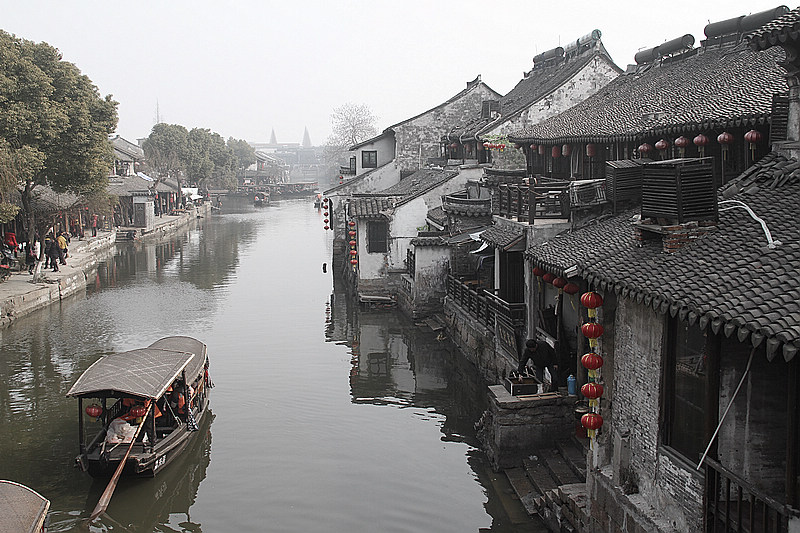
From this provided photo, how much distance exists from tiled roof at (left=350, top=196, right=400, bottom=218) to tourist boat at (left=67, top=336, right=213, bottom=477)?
43.6 feet

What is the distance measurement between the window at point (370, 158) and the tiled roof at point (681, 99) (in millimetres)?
21160

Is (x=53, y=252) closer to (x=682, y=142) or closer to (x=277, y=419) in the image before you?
(x=277, y=419)

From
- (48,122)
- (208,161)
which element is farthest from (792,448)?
(208,161)

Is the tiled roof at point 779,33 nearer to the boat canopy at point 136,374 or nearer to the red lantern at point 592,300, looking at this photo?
the red lantern at point 592,300

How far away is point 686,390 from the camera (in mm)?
8438

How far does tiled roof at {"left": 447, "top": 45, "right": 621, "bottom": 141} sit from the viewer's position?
90.1 feet

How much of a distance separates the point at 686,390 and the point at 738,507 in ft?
5.16

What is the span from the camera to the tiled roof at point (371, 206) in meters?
28.2

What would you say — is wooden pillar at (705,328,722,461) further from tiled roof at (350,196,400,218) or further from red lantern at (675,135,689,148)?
tiled roof at (350,196,400,218)

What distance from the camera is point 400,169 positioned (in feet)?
131

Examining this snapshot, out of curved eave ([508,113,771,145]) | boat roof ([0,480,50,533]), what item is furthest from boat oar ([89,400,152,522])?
curved eave ([508,113,771,145])

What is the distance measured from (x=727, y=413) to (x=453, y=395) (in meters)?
11.4

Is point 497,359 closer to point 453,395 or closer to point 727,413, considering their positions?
point 453,395

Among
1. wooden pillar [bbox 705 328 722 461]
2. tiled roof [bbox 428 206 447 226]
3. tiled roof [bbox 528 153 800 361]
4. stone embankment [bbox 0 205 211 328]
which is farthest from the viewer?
tiled roof [bbox 428 206 447 226]
